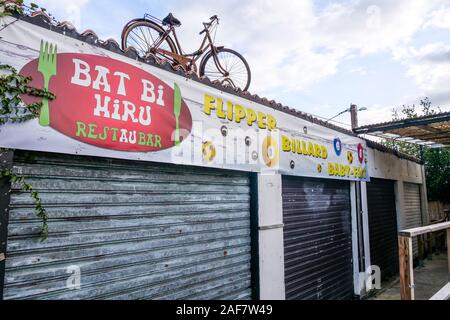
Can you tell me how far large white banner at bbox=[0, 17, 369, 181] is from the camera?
284 centimetres

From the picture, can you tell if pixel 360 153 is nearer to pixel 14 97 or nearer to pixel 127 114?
pixel 127 114

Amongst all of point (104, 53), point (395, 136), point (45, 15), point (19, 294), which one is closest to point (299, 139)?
point (104, 53)

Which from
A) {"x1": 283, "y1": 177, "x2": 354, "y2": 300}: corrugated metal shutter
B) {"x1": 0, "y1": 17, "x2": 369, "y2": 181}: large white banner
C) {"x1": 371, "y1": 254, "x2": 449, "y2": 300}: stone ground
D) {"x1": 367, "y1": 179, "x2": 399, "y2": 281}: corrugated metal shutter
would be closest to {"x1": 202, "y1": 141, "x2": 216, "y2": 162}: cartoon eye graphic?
{"x1": 0, "y1": 17, "x2": 369, "y2": 181}: large white banner

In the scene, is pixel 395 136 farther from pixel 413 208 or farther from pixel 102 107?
pixel 102 107

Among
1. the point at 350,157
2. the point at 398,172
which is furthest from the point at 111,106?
the point at 398,172

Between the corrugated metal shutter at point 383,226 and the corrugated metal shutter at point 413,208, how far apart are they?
146 cm

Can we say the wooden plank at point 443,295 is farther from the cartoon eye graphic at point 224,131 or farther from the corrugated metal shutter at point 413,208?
the corrugated metal shutter at point 413,208

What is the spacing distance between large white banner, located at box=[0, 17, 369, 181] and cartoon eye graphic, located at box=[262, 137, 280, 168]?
0.02 m

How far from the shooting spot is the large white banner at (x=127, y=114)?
284 cm

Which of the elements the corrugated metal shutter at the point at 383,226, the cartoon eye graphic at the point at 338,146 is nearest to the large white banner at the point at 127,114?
the cartoon eye graphic at the point at 338,146

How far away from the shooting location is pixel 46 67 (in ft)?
9.63

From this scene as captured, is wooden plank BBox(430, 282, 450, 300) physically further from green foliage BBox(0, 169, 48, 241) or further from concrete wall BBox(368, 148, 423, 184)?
concrete wall BBox(368, 148, 423, 184)

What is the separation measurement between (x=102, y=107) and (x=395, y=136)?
1007cm

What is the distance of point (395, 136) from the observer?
35.1ft
